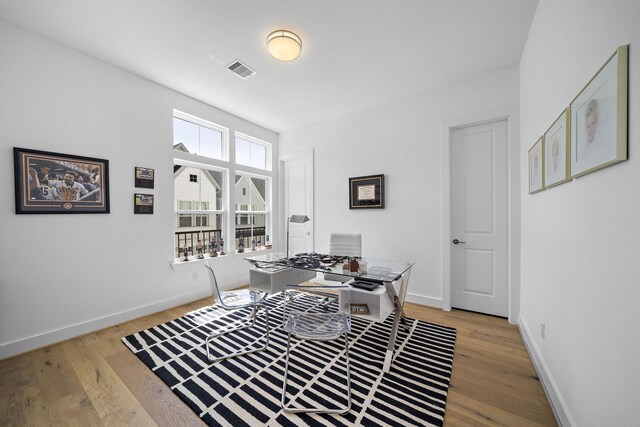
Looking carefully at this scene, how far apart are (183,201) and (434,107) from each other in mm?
3896

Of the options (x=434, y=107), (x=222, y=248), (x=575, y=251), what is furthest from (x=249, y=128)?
(x=575, y=251)

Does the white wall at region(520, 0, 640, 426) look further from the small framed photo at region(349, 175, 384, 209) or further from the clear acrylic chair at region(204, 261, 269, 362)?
the clear acrylic chair at region(204, 261, 269, 362)

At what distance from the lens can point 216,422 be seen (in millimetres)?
1523

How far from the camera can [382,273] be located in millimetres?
2252

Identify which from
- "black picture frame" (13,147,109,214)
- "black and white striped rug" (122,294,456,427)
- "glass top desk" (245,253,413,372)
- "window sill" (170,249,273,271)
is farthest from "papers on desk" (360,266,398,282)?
"black picture frame" (13,147,109,214)

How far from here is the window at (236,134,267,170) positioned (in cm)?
450

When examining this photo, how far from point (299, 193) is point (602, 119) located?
4131 mm

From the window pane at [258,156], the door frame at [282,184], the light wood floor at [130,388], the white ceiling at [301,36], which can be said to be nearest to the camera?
the light wood floor at [130,388]

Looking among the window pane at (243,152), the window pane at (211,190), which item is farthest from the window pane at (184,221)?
the window pane at (243,152)

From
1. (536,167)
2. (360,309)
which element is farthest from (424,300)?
(536,167)

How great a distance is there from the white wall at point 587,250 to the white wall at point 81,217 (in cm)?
403

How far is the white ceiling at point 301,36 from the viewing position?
203 centimetres

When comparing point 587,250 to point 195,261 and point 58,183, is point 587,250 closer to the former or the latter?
point 195,261

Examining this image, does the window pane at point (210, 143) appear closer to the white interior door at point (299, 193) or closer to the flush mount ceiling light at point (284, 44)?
the white interior door at point (299, 193)
